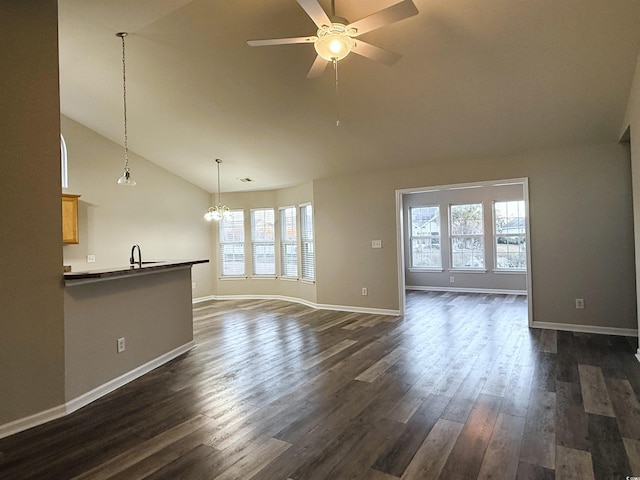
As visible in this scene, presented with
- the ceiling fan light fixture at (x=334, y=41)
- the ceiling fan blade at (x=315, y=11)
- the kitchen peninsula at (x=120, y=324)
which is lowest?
the kitchen peninsula at (x=120, y=324)

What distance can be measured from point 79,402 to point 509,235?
8.07 meters

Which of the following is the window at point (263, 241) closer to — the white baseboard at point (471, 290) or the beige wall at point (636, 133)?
the white baseboard at point (471, 290)

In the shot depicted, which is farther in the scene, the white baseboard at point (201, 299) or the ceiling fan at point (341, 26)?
the white baseboard at point (201, 299)

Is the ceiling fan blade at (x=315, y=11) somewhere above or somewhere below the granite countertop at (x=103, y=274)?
above

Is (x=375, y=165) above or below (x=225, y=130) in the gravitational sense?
below

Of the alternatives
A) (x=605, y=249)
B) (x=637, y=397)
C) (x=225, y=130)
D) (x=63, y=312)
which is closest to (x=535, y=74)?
(x=605, y=249)

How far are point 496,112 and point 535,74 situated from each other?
70cm

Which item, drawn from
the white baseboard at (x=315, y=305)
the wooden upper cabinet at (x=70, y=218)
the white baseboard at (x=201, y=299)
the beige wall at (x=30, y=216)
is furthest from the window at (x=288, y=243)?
the beige wall at (x=30, y=216)

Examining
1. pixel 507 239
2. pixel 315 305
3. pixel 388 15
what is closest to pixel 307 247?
pixel 315 305

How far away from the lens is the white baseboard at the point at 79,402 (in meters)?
2.66

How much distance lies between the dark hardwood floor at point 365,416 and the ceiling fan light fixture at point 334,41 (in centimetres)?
252

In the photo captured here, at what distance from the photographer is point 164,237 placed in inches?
291

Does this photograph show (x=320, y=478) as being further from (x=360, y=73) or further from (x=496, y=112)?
(x=496, y=112)

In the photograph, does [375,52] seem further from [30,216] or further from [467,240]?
[467,240]
